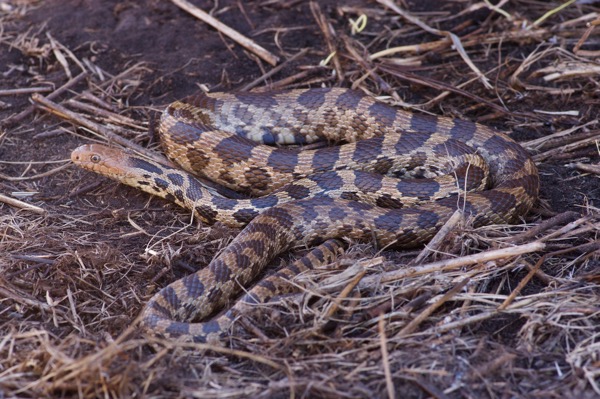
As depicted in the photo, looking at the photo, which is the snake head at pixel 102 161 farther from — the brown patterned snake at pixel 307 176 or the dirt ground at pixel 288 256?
the dirt ground at pixel 288 256

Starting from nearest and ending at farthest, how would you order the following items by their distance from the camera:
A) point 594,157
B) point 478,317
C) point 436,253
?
point 478,317, point 436,253, point 594,157

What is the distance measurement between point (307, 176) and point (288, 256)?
4.18 ft

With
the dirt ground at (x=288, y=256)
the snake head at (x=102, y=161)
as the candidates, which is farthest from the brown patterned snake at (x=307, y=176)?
the dirt ground at (x=288, y=256)

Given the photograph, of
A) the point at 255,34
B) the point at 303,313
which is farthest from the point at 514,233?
the point at 255,34

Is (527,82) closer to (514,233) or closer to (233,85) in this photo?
(514,233)

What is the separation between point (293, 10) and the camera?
12.0 m

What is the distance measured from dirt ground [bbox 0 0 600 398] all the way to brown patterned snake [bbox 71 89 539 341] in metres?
0.32

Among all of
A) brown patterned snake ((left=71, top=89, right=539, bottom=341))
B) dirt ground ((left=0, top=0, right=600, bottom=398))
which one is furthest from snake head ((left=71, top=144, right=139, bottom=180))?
dirt ground ((left=0, top=0, right=600, bottom=398))

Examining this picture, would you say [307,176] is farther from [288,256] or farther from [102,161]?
[102,161]

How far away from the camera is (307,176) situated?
9.20 metres

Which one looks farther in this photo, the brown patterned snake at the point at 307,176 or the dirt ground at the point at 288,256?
the brown patterned snake at the point at 307,176

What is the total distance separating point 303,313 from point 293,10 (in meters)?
6.81

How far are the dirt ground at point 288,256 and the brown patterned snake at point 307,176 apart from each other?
323 mm

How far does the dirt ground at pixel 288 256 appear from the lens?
19.1 feet
